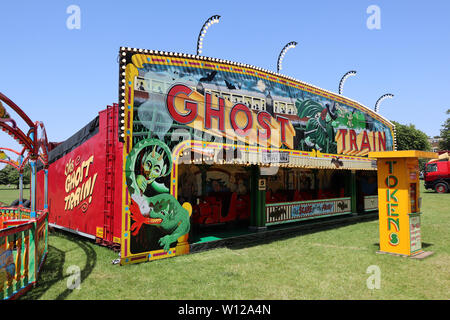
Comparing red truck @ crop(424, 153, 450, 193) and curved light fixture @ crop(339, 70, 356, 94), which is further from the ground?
curved light fixture @ crop(339, 70, 356, 94)

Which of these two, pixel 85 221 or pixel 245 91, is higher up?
pixel 245 91

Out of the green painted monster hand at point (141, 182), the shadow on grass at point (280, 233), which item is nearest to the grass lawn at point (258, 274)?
the shadow on grass at point (280, 233)

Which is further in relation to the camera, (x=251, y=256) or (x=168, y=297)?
(x=251, y=256)

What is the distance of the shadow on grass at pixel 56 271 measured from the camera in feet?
16.9

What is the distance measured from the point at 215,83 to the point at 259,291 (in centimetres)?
572

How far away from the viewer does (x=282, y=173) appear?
1484 centimetres

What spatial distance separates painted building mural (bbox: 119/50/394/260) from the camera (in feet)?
22.6

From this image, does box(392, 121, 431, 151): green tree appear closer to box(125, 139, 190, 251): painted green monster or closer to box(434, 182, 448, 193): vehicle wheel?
box(434, 182, 448, 193): vehicle wheel

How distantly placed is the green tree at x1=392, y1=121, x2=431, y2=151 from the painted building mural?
49431mm

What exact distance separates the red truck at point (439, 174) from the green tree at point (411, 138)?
88.5ft

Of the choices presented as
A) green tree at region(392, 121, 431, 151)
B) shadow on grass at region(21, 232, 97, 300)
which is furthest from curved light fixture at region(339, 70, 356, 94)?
green tree at region(392, 121, 431, 151)

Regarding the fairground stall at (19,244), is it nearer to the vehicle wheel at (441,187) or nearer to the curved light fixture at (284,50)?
the curved light fixture at (284,50)
